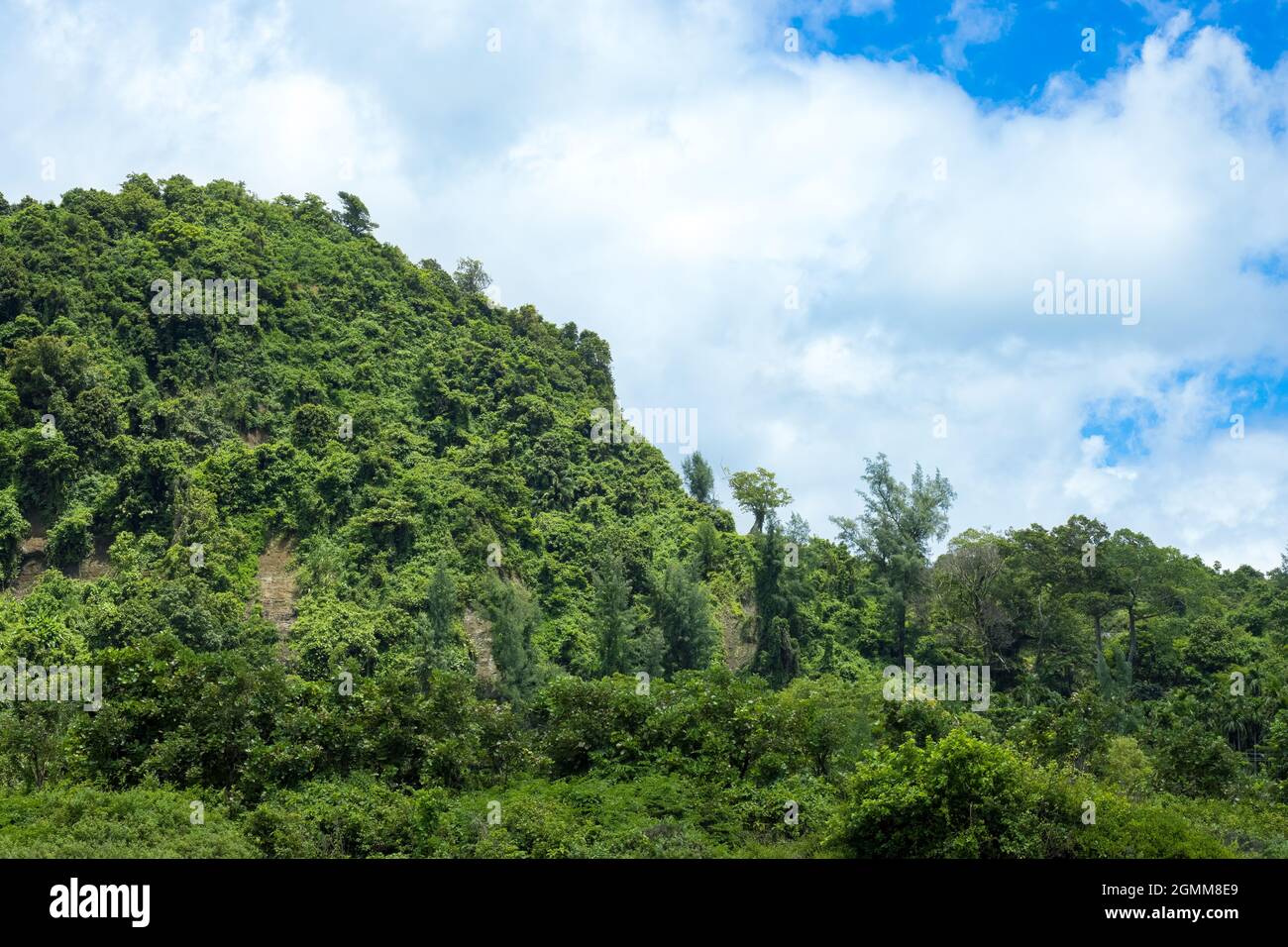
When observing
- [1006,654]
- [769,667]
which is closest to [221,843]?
[769,667]

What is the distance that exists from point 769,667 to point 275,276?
43033 millimetres

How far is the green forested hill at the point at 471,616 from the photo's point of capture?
23.8m

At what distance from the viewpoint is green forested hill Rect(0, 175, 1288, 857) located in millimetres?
23781

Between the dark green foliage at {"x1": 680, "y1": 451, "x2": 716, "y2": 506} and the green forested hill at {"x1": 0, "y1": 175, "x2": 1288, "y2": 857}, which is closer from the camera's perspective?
the green forested hill at {"x1": 0, "y1": 175, "x2": 1288, "y2": 857}

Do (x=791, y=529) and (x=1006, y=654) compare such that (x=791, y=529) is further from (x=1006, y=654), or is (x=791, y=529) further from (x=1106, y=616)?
(x=1106, y=616)

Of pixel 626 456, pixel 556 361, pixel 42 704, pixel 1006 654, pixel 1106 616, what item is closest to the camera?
pixel 42 704

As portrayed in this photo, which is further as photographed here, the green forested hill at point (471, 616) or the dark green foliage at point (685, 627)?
the dark green foliage at point (685, 627)

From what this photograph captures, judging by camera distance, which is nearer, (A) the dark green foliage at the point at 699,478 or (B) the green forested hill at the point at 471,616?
(B) the green forested hill at the point at 471,616

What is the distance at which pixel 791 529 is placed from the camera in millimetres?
62188

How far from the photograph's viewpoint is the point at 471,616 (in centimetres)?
5469

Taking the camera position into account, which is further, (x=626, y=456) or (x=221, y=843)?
(x=626, y=456)
